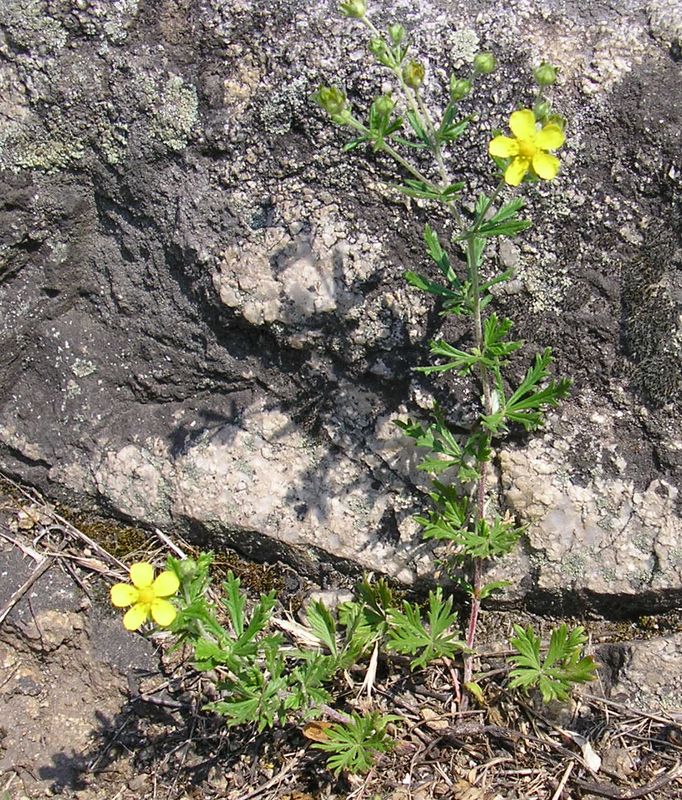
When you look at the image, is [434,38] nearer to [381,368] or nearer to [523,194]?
[523,194]

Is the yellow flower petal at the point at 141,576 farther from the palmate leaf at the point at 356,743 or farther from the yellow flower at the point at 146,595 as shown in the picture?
the palmate leaf at the point at 356,743

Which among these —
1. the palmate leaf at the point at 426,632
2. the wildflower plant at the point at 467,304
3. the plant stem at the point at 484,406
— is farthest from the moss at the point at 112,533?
the plant stem at the point at 484,406

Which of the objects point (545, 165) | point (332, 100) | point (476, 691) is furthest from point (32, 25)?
point (476, 691)

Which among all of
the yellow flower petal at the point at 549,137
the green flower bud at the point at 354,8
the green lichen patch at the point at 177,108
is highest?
the green flower bud at the point at 354,8

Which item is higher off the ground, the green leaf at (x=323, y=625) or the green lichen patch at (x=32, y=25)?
the green lichen patch at (x=32, y=25)

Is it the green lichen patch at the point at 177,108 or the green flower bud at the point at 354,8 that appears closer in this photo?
the green flower bud at the point at 354,8

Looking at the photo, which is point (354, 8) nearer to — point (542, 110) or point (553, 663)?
point (542, 110)

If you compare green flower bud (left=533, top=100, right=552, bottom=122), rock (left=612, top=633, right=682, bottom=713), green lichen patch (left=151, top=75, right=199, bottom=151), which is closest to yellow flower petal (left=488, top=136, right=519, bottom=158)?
green flower bud (left=533, top=100, right=552, bottom=122)
